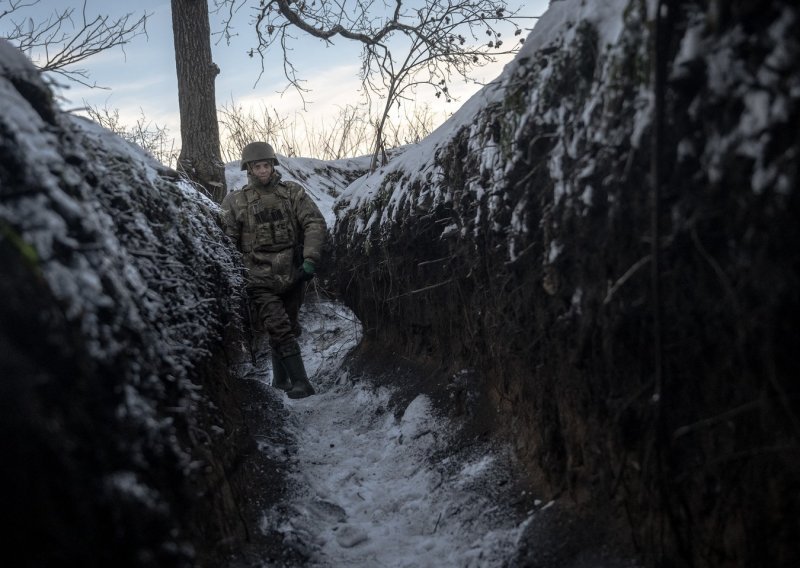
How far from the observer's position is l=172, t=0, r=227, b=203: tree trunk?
7852 mm

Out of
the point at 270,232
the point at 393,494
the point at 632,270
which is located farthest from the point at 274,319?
the point at 632,270

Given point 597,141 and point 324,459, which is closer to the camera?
point 597,141

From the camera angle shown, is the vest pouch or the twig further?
the vest pouch

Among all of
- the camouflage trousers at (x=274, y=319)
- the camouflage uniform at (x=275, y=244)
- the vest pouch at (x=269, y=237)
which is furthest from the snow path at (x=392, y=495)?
the vest pouch at (x=269, y=237)

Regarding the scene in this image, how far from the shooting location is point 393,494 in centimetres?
354

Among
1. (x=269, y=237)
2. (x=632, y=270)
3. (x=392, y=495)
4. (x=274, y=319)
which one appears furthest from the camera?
(x=269, y=237)

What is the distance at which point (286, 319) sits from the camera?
583cm

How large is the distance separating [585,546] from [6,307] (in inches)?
80.6

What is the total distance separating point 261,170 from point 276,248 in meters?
0.75

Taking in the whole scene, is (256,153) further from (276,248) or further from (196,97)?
(196,97)

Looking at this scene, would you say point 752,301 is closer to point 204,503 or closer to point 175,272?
point 204,503

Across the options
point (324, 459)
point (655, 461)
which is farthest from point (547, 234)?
point (324, 459)

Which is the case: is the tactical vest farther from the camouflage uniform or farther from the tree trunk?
the tree trunk

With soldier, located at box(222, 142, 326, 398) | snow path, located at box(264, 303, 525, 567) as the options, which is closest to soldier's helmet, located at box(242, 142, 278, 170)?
soldier, located at box(222, 142, 326, 398)
